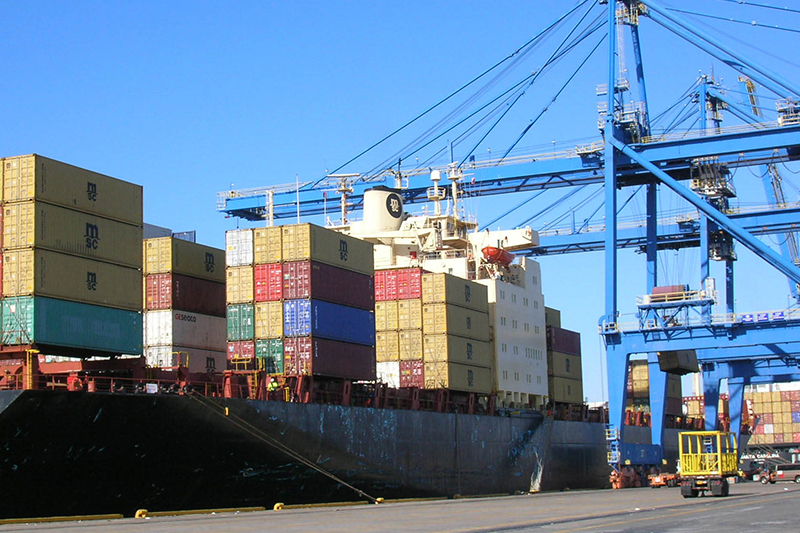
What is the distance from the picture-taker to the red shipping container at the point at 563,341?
190 ft

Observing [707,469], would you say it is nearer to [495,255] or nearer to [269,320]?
[269,320]

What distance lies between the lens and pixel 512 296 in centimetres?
5297

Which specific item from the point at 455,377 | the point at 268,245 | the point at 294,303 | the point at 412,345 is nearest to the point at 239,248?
the point at 268,245

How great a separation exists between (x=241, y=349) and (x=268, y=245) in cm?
A: 366

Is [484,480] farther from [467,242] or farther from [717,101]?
[717,101]

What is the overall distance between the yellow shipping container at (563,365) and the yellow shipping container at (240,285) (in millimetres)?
25406

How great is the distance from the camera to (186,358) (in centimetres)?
3550

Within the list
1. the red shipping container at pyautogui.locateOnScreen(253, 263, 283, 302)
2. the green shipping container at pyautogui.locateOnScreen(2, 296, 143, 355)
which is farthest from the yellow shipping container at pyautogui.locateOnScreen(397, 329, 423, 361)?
the green shipping container at pyautogui.locateOnScreen(2, 296, 143, 355)

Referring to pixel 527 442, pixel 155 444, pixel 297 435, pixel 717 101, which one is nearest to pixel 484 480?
pixel 527 442

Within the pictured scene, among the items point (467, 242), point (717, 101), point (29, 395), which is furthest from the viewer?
point (717, 101)

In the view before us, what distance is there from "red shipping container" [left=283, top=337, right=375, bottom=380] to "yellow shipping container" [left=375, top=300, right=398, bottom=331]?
633 cm

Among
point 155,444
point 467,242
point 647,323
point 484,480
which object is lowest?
point 484,480

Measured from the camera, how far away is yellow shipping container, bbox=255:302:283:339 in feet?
116

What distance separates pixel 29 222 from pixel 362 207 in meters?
32.9
